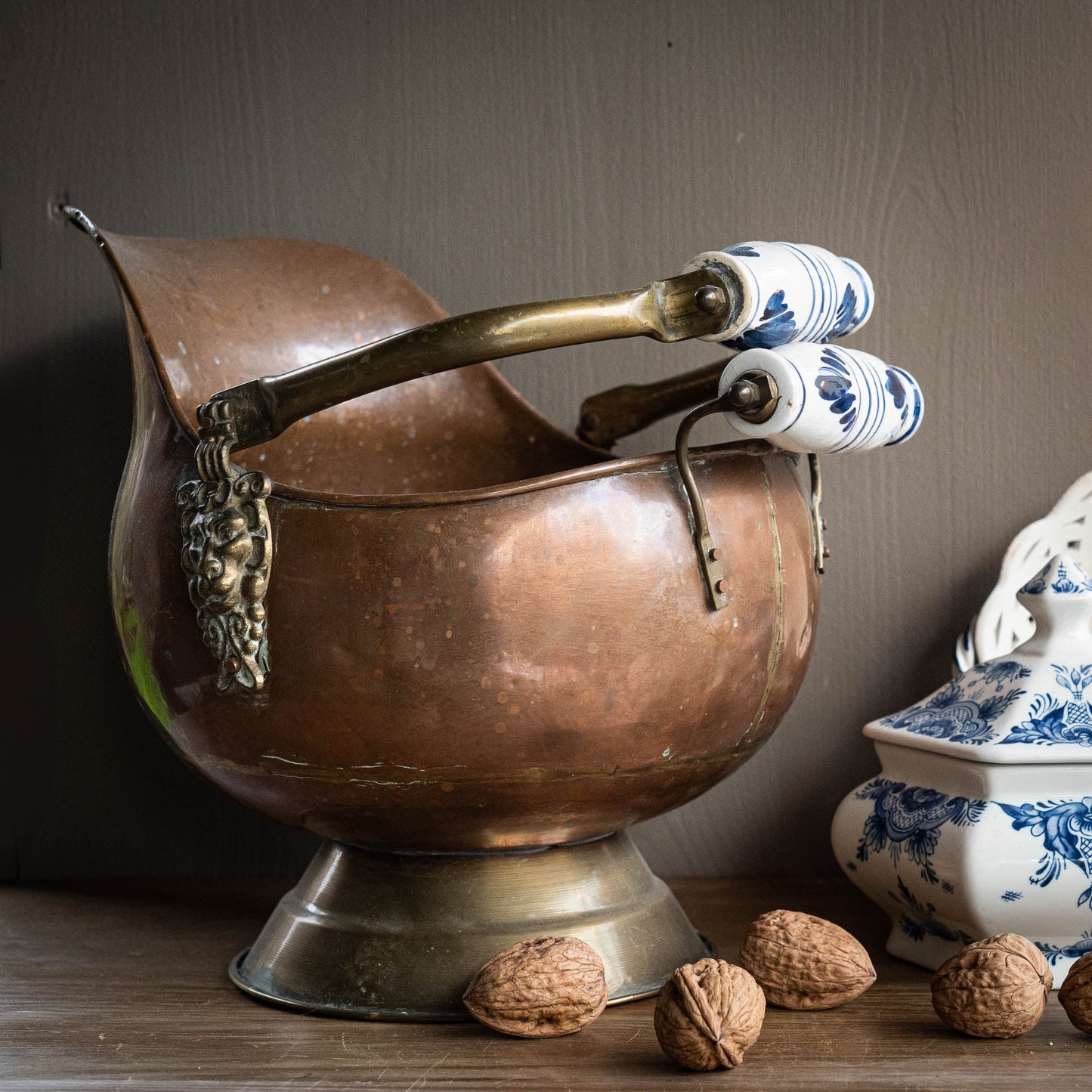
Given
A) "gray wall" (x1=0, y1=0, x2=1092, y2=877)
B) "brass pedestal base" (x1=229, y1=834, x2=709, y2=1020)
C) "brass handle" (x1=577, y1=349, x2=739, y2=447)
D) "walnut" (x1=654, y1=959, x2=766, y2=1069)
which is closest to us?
"walnut" (x1=654, y1=959, x2=766, y2=1069)

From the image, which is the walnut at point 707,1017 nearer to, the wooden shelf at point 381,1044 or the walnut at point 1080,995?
the wooden shelf at point 381,1044

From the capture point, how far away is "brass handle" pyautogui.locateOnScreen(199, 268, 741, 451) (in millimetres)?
659

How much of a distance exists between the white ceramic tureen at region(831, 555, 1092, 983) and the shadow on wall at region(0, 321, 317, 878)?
518 millimetres

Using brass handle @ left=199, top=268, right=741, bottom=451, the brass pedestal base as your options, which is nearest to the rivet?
brass handle @ left=199, top=268, right=741, bottom=451

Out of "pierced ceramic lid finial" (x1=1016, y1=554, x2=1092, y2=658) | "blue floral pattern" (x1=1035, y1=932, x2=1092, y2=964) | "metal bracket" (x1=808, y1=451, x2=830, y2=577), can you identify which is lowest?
"blue floral pattern" (x1=1035, y1=932, x2=1092, y2=964)

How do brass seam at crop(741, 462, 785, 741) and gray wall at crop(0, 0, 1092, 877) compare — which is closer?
brass seam at crop(741, 462, 785, 741)

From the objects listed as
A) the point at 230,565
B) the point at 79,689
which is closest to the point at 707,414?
the point at 230,565

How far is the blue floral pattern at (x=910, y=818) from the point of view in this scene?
0.79m

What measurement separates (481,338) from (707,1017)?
1.22ft

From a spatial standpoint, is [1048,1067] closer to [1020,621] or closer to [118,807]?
[1020,621]

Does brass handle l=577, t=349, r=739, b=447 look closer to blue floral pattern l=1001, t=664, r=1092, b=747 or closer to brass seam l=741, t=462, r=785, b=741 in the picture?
brass seam l=741, t=462, r=785, b=741

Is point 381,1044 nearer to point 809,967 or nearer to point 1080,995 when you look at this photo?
point 809,967

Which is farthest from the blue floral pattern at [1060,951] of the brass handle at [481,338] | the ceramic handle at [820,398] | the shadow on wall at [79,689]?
the shadow on wall at [79,689]

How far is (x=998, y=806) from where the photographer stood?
0.77 meters
